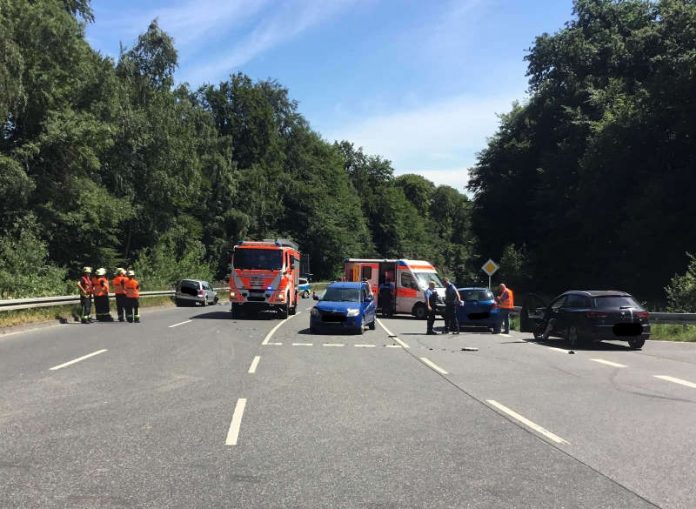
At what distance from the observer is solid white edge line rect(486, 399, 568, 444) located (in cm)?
686

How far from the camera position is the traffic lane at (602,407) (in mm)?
5703

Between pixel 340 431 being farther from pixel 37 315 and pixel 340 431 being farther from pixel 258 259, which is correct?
pixel 258 259

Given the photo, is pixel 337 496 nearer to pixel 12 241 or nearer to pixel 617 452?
pixel 617 452

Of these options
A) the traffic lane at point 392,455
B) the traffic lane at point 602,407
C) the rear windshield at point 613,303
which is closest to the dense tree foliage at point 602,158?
the rear windshield at point 613,303

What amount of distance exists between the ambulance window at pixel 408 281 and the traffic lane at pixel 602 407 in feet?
45.9

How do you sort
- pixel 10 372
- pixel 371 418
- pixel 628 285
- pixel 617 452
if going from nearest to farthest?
pixel 617 452
pixel 371 418
pixel 10 372
pixel 628 285

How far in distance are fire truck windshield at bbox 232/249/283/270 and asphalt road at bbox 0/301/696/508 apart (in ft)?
40.0

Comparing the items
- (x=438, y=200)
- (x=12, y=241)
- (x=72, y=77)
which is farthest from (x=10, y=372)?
(x=438, y=200)

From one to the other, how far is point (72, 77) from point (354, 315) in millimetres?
24399

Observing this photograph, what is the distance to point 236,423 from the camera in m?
7.33

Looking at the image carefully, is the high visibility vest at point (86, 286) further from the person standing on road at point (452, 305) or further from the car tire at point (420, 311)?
the car tire at point (420, 311)

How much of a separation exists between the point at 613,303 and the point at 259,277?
46.1 ft

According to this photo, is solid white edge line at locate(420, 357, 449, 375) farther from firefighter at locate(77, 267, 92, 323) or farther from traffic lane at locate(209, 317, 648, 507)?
firefighter at locate(77, 267, 92, 323)

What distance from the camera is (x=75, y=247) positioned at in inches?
1619
